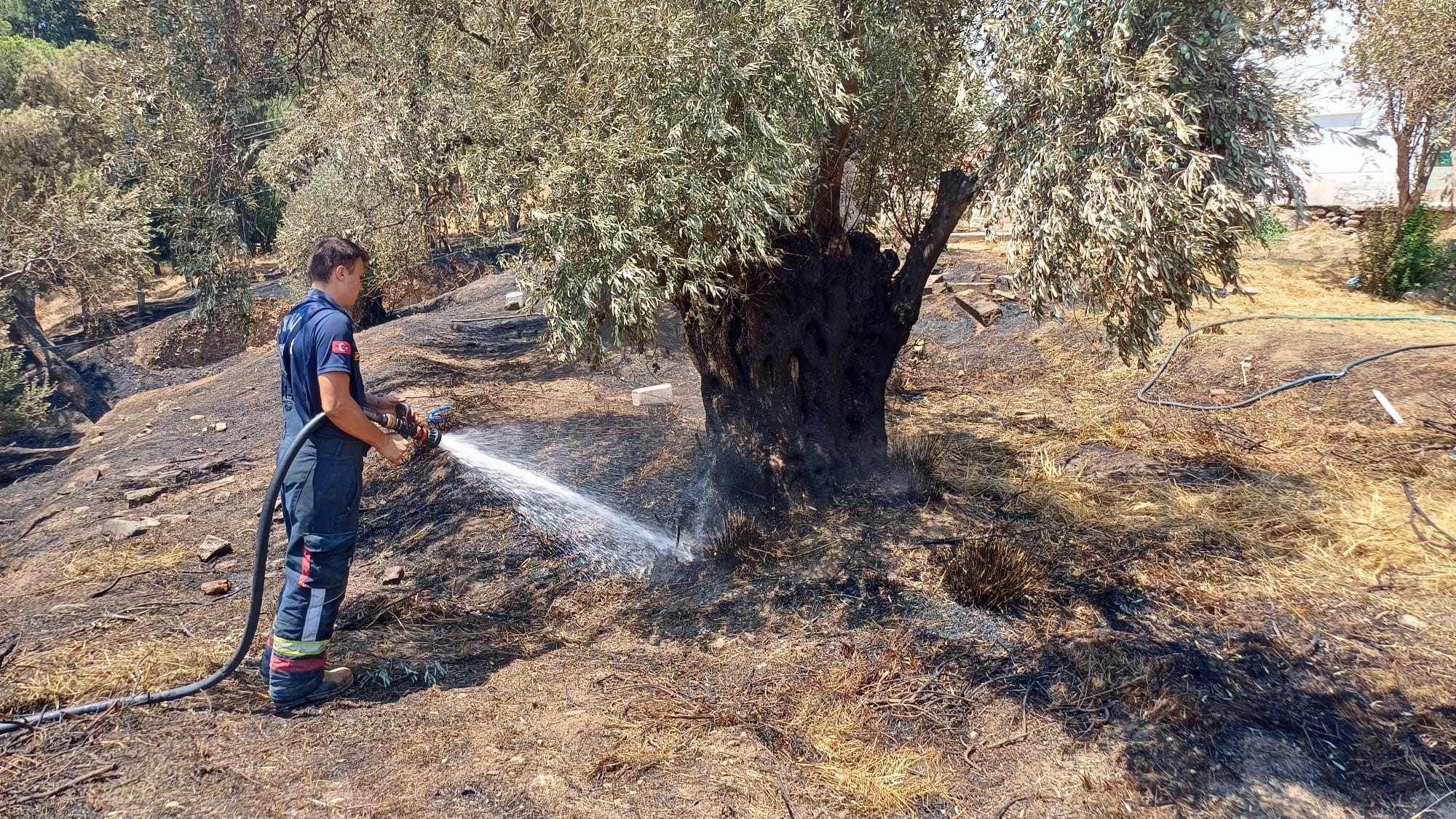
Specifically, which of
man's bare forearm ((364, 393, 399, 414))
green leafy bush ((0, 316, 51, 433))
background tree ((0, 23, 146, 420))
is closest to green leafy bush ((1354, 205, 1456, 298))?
man's bare forearm ((364, 393, 399, 414))

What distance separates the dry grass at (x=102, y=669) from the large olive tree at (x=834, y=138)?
232 centimetres

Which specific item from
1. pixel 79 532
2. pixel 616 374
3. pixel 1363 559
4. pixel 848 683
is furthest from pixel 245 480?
pixel 1363 559

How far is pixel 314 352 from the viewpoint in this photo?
12.8 ft

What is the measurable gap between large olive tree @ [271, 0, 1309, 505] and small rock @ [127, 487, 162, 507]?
455 cm

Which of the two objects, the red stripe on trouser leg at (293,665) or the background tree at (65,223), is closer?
the red stripe on trouser leg at (293,665)

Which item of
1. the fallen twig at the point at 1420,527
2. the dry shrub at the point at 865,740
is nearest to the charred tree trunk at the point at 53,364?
the dry shrub at the point at 865,740

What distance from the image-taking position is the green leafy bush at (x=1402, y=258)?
10.9 meters

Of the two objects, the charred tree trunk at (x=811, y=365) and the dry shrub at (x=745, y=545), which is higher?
the charred tree trunk at (x=811, y=365)

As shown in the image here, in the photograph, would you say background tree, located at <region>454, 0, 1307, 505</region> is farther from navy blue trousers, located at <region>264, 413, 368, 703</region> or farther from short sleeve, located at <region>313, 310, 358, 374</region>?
A: navy blue trousers, located at <region>264, 413, 368, 703</region>

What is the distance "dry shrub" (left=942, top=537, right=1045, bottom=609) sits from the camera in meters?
4.99

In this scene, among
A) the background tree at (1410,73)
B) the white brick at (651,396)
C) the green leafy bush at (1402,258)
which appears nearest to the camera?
the white brick at (651,396)

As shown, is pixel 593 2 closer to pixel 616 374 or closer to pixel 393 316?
pixel 616 374

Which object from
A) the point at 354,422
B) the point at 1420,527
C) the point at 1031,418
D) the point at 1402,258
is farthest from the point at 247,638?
the point at 1402,258

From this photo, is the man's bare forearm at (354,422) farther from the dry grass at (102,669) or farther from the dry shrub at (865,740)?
the dry shrub at (865,740)
